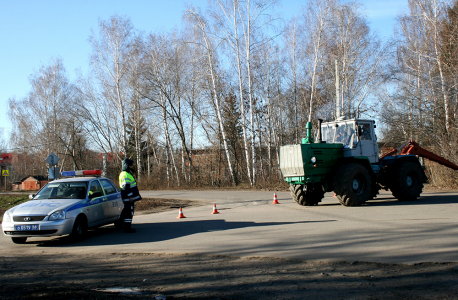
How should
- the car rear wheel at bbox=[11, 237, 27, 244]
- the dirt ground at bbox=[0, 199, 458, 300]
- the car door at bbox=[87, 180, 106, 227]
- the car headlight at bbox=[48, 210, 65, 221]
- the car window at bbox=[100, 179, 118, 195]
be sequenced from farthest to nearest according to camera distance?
1. the car window at bbox=[100, 179, 118, 195]
2. the car door at bbox=[87, 180, 106, 227]
3. the car rear wheel at bbox=[11, 237, 27, 244]
4. the car headlight at bbox=[48, 210, 65, 221]
5. the dirt ground at bbox=[0, 199, 458, 300]

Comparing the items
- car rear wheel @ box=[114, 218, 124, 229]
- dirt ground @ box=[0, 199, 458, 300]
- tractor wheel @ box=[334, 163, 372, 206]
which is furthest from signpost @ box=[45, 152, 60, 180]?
tractor wheel @ box=[334, 163, 372, 206]

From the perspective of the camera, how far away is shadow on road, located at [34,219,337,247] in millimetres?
9172

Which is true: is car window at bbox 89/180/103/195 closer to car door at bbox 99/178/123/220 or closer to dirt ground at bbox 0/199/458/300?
car door at bbox 99/178/123/220

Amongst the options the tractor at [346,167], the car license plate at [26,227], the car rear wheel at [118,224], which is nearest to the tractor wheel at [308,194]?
the tractor at [346,167]

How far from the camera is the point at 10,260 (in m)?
7.43

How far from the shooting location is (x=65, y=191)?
999cm

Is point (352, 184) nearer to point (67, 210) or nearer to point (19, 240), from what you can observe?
point (67, 210)

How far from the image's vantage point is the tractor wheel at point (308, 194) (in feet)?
48.4

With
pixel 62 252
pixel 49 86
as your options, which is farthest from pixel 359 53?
pixel 49 86

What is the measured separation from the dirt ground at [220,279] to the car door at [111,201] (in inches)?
140

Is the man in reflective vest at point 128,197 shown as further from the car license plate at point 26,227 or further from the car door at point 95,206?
the car license plate at point 26,227

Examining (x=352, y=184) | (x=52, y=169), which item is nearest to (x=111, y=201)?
(x=352, y=184)

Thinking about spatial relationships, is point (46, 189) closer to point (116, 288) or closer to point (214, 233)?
point (214, 233)

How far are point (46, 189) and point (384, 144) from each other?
970 inches
